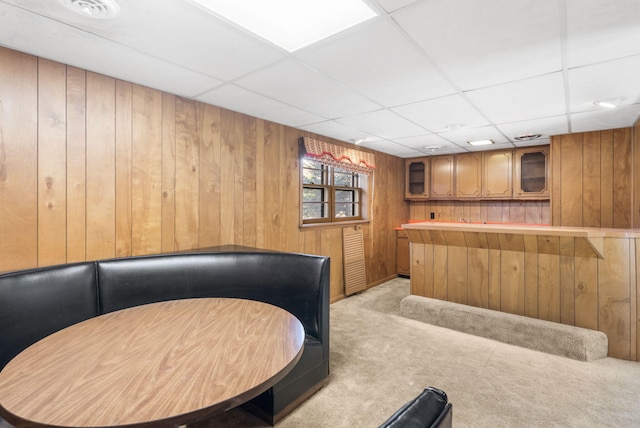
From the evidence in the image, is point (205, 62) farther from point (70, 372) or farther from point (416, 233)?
point (416, 233)

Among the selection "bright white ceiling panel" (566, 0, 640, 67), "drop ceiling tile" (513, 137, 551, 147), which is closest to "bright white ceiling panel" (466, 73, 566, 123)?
"bright white ceiling panel" (566, 0, 640, 67)

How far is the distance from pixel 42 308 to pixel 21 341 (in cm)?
17

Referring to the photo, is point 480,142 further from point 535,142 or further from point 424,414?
point 424,414

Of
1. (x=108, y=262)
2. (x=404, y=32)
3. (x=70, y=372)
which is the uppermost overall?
(x=404, y=32)

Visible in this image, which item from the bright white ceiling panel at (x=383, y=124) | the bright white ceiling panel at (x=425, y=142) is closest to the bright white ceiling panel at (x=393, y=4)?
the bright white ceiling panel at (x=383, y=124)

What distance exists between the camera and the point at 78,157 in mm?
2207

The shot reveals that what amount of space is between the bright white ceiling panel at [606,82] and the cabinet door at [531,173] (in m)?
2.12

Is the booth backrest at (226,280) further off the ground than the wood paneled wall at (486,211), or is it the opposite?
the wood paneled wall at (486,211)

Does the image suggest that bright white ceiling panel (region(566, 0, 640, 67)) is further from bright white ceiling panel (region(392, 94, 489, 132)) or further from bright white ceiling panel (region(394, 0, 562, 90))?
bright white ceiling panel (region(392, 94, 489, 132))

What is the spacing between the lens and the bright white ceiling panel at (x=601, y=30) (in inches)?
59.3

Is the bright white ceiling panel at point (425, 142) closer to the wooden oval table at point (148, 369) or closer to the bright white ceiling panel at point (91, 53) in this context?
the bright white ceiling panel at point (91, 53)

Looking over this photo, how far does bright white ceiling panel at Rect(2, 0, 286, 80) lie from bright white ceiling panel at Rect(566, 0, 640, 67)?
5.34 feet

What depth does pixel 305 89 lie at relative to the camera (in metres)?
2.59

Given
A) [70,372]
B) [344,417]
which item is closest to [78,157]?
[70,372]
